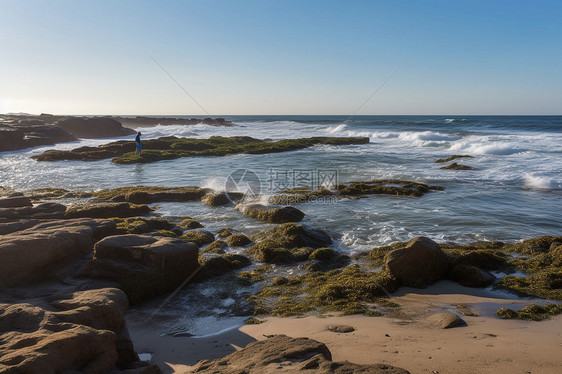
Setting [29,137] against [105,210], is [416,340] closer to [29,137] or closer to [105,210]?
[105,210]

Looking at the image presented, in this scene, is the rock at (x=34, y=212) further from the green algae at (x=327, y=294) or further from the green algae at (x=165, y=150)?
the green algae at (x=165, y=150)

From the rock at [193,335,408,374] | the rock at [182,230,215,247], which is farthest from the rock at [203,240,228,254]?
the rock at [193,335,408,374]

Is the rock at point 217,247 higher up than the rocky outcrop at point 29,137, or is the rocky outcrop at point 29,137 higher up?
the rocky outcrop at point 29,137

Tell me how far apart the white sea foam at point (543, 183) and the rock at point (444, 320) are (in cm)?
1602

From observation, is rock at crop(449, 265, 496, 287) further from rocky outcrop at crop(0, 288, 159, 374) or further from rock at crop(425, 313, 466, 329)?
rocky outcrop at crop(0, 288, 159, 374)

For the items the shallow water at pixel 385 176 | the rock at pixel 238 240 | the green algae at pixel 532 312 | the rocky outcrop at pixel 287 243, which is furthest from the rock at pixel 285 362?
the shallow water at pixel 385 176

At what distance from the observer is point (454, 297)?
7.38 m

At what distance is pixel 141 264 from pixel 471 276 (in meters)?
7.13

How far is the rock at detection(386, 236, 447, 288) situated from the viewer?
8.10 m

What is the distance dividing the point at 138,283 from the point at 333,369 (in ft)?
17.1

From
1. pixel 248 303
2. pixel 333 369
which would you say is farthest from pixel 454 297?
pixel 333 369

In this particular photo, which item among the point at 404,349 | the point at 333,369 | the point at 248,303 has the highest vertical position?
the point at 333,369

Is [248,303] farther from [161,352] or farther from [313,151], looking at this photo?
[313,151]

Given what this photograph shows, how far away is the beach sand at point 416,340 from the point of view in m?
4.67
